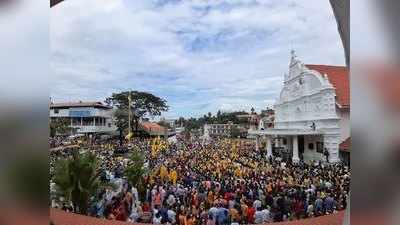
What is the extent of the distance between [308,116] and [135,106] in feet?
5.39

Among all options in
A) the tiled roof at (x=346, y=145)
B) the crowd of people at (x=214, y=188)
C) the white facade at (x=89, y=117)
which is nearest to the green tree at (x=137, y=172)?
the crowd of people at (x=214, y=188)

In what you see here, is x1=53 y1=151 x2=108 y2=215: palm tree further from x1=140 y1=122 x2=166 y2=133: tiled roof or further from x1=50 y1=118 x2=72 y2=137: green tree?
x1=140 y1=122 x2=166 y2=133: tiled roof

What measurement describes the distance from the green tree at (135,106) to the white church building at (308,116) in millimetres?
1030

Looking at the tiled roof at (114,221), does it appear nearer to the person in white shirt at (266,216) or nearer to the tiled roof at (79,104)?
the person in white shirt at (266,216)

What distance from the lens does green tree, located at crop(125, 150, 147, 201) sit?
4.16 meters

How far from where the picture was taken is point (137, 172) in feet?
13.7

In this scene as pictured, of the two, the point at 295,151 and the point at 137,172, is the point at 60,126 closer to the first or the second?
the point at 137,172

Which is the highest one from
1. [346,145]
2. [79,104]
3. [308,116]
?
[79,104]

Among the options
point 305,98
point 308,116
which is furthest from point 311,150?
point 305,98

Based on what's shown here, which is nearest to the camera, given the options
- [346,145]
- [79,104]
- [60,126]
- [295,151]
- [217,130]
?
[346,145]

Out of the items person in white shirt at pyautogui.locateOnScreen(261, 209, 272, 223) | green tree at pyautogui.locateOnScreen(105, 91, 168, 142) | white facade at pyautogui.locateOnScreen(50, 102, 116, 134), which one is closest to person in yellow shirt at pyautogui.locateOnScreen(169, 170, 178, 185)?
green tree at pyautogui.locateOnScreen(105, 91, 168, 142)
